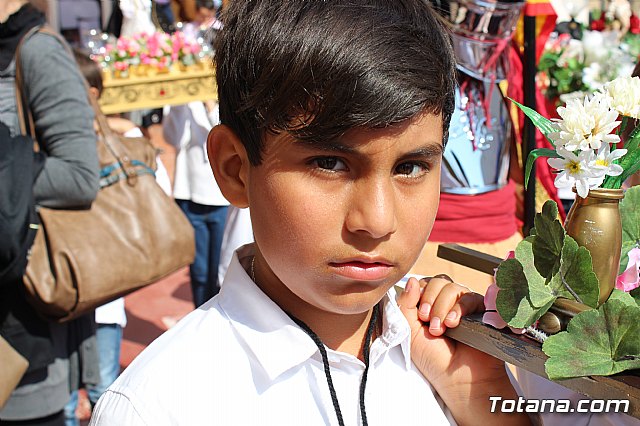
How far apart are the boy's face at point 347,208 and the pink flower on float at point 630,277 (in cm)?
33

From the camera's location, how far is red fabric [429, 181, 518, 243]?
7.71ft

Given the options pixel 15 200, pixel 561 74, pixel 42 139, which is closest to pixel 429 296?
pixel 15 200

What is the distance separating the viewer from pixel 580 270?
1.10m

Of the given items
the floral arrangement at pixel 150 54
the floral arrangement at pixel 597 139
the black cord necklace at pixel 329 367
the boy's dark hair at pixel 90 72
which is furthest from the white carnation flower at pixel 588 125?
the floral arrangement at pixel 150 54

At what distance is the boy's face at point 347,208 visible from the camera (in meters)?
1.03

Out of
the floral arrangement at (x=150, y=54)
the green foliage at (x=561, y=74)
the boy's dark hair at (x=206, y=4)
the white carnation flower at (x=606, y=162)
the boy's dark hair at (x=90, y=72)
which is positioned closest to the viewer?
the white carnation flower at (x=606, y=162)

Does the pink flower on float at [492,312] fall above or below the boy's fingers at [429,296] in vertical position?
above

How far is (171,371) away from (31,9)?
5.44 ft

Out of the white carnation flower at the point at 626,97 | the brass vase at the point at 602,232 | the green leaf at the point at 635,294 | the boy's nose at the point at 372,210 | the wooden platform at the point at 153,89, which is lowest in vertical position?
the wooden platform at the point at 153,89

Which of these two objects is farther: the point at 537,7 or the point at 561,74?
the point at 561,74

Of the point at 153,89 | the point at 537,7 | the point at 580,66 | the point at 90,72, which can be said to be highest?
the point at 537,7

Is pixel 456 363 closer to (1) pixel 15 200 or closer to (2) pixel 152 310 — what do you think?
(1) pixel 15 200

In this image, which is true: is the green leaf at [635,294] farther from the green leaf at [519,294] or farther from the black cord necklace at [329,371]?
the black cord necklace at [329,371]

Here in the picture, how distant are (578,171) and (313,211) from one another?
0.41 m
